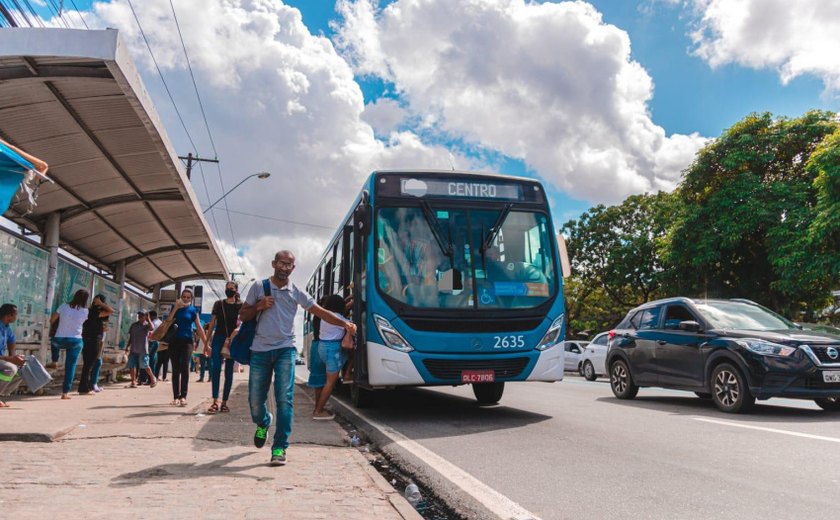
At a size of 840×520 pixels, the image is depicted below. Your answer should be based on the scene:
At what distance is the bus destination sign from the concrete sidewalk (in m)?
3.38

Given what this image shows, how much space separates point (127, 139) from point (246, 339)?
6516 mm

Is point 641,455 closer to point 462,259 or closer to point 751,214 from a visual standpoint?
point 462,259

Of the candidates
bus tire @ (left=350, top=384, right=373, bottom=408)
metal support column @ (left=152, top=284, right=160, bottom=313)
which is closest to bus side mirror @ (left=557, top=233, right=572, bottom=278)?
bus tire @ (left=350, top=384, right=373, bottom=408)

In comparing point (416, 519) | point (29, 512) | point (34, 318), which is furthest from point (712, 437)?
point (34, 318)

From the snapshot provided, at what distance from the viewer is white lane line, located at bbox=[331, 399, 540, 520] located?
4.11m

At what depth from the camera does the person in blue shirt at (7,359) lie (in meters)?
8.76

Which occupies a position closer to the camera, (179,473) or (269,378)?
(179,473)

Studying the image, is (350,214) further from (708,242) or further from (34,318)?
(708,242)

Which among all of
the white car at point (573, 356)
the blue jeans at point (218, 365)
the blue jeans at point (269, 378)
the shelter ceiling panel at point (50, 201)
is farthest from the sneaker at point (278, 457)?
the white car at point (573, 356)

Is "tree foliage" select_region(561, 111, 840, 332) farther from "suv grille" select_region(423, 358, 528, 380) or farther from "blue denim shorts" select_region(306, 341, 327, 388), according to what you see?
"blue denim shorts" select_region(306, 341, 327, 388)

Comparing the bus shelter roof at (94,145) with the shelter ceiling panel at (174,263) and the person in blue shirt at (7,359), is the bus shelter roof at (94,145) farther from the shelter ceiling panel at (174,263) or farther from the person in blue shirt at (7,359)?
the person in blue shirt at (7,359)

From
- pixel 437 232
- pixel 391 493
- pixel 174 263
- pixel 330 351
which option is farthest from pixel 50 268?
pixel 391 493

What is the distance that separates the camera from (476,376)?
27.7 ft

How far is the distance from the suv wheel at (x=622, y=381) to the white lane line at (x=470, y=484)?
610cm
